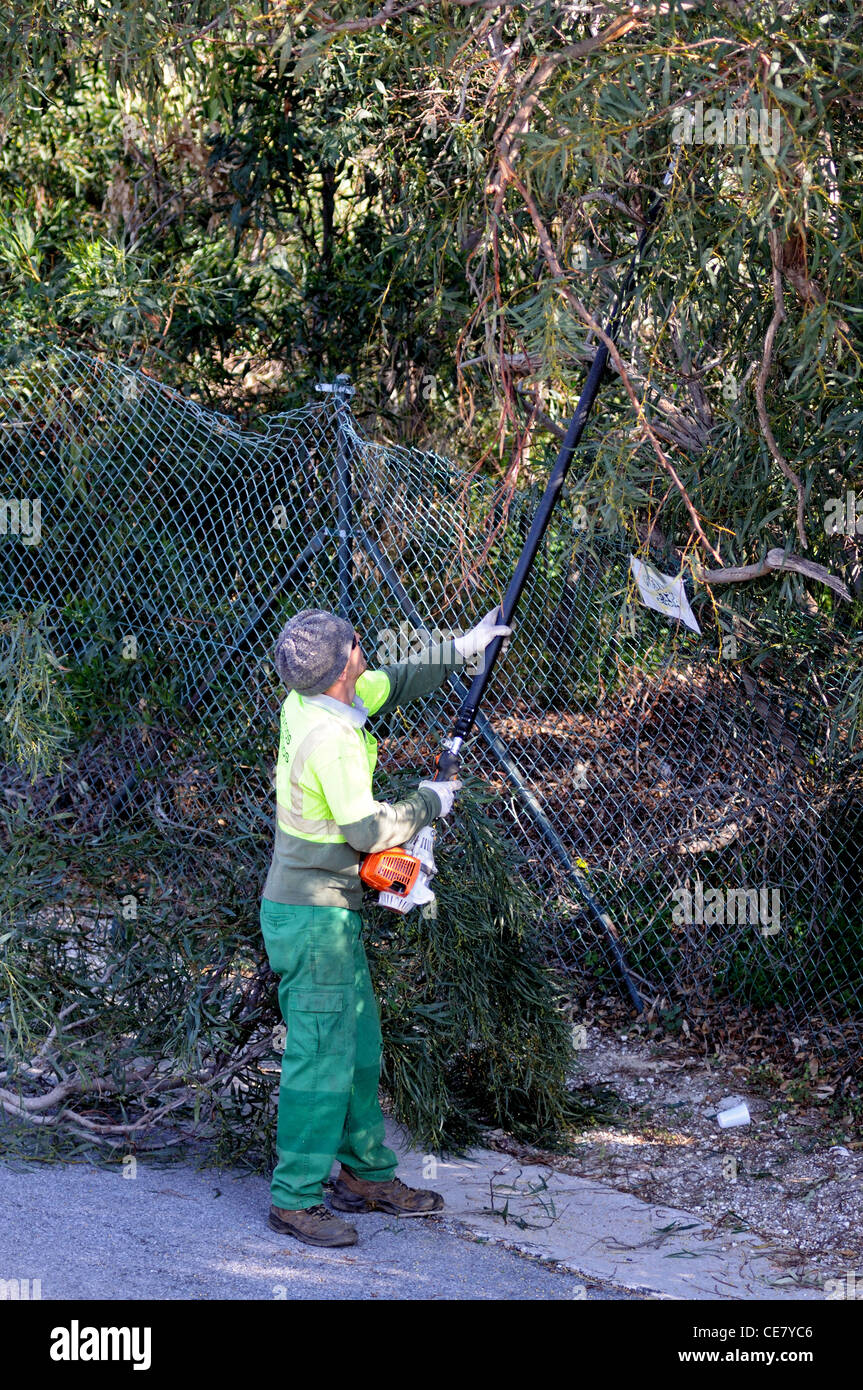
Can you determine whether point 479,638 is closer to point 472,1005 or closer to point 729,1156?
point 472,1005

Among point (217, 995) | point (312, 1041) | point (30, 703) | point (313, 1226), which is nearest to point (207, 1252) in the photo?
point (313, 1226)

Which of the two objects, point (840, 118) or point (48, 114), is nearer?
point (840, 118)

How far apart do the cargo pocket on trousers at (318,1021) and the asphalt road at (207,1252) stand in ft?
1.76

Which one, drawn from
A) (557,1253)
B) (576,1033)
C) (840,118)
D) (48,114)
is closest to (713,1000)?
(576,1033)

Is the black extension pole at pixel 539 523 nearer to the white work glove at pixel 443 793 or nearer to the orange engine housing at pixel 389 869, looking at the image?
the white work glove at pixel 443 793

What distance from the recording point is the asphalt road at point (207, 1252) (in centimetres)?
367

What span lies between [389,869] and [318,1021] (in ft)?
1.51

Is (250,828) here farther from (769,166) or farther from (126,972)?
(769,166)

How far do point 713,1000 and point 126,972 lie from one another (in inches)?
105

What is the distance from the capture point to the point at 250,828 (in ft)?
16.0

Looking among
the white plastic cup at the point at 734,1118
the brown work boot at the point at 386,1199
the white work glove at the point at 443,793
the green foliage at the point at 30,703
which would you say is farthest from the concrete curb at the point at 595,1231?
the green foliage at the point at 30,703

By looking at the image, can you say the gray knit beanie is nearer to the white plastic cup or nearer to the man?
the man

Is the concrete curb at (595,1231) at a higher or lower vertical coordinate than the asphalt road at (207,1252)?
lower

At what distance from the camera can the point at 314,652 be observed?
13.1 ft
